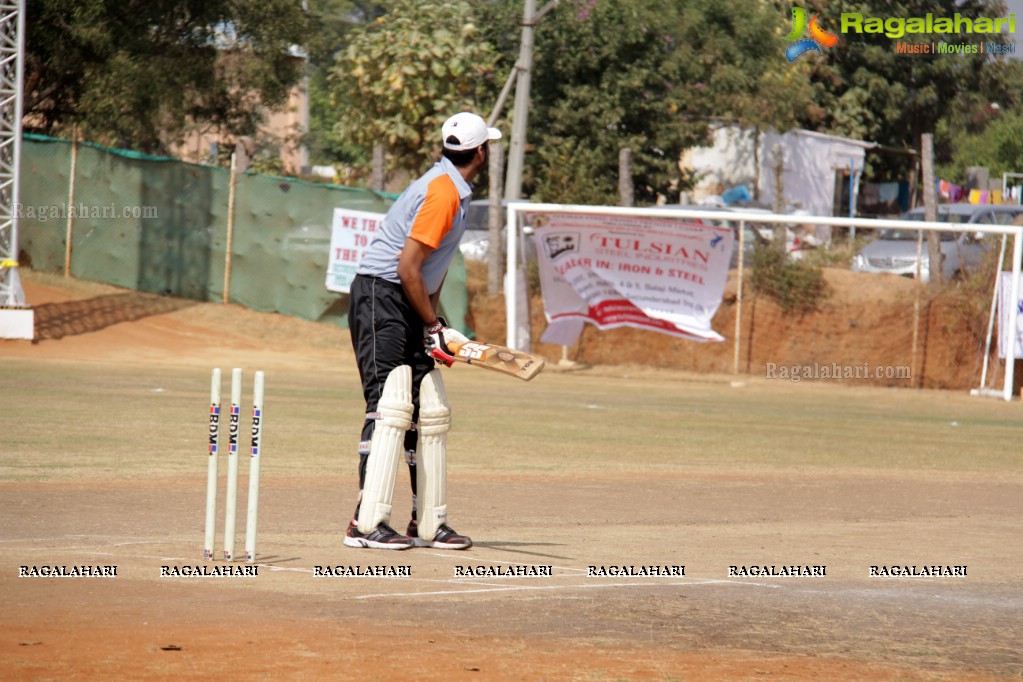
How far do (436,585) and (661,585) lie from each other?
45.3 inches

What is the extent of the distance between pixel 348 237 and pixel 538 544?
18516mm

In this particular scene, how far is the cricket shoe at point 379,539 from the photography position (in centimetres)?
723

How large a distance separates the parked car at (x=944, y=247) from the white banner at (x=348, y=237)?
914 cm

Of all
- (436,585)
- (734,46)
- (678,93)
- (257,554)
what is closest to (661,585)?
(436,585)

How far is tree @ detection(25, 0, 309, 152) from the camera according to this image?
25219mm

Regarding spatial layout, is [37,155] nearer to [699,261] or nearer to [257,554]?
[699,261]

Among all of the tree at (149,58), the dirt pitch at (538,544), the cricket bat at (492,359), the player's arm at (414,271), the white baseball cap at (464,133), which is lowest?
the dirt pitch at (538,544)

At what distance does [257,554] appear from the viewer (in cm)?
714

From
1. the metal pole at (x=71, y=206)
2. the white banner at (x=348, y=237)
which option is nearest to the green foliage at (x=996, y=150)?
the white banner at (x=348, y=237)

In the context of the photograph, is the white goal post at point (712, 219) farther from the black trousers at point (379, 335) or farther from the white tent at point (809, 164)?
the white tent at point (809, 164)

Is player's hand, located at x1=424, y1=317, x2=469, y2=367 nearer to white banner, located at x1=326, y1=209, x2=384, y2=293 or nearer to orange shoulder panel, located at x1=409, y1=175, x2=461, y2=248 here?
orange shoulder panel, located at x1=409, y1=175, x2=461, y2=248

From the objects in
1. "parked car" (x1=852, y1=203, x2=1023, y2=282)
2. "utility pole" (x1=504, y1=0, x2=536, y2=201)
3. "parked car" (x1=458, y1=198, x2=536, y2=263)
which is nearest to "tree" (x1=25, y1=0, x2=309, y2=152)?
"utility pole" (x1=504, y1=0, x2=536, y2=201)

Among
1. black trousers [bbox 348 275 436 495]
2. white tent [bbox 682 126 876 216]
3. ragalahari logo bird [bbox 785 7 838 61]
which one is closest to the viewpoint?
black trousers [bbox 348 275 436 495]

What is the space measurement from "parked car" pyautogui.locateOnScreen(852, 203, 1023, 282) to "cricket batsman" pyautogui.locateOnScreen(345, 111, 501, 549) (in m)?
16.0
